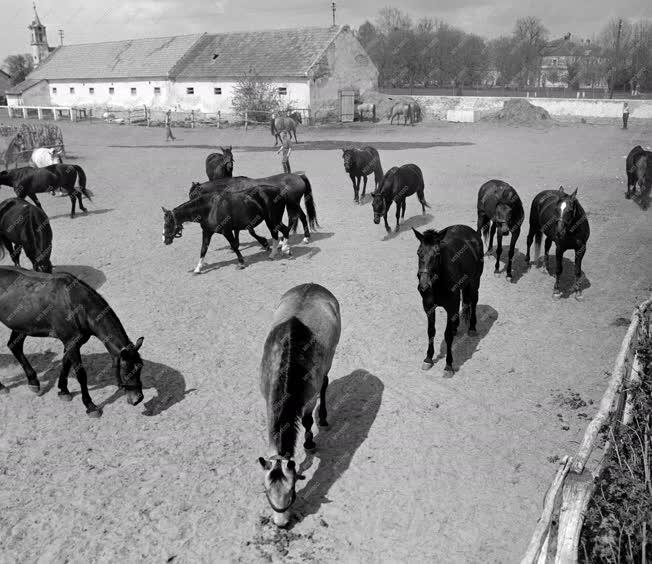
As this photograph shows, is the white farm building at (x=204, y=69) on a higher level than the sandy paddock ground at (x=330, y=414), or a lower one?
higher

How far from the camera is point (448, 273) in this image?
289 inches

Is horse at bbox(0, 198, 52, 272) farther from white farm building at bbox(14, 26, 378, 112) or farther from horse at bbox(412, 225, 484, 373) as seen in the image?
white farm building at bbox(14, 26, 378, 112)

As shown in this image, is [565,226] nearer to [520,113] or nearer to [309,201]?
[309,201]

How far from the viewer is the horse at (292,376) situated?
4629 mm

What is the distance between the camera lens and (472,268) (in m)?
8.06

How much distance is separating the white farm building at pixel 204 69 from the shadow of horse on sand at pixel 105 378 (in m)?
35.6

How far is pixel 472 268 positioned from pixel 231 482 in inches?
181

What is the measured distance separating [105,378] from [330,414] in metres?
3.32

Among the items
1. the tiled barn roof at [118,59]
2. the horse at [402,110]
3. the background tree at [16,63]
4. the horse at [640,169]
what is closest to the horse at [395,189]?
the horse at [640,169]

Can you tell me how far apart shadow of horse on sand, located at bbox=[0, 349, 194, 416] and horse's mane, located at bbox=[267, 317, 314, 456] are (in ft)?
7.53

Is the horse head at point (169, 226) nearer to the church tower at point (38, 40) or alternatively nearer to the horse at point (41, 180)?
the horse at point (41, 180)

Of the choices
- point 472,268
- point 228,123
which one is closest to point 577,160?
point 472,268

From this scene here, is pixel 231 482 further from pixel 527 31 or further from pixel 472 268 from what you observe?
pixel 527 31

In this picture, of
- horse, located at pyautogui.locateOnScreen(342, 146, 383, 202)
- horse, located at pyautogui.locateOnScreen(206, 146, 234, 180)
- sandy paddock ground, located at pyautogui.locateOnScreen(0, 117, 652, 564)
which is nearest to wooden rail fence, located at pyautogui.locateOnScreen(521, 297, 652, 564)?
sandy paddock ground, located at pyautogui.locateOnScreen(0, 117, 652, 564)
